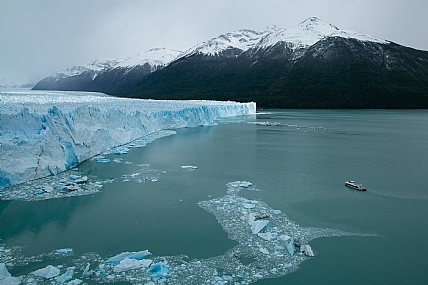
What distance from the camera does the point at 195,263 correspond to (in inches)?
149

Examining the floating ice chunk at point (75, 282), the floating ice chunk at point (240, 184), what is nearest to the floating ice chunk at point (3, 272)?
the floating ice chunk at point (75, 282)

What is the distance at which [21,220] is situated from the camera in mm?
5055

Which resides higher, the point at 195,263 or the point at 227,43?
the point at 227,43

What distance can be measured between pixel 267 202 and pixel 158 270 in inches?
108

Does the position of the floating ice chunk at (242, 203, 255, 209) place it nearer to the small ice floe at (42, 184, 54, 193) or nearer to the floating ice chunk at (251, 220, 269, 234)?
the floating ice chunk at (251, 220, 269, 234)

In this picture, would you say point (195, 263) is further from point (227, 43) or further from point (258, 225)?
point (227, 43)

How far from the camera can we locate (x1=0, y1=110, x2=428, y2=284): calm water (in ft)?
13.1

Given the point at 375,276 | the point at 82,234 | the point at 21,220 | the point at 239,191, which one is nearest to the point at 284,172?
the point at 239,191

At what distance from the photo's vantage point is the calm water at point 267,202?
3.98 metres

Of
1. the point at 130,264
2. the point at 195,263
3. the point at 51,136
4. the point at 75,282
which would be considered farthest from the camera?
the point at 51,136

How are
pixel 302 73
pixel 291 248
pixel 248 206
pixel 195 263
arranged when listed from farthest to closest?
pixel 302 73 < pixel 248 206 < pixel 291 248 < pixel 195 263

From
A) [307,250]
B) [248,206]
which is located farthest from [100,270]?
[248,206]

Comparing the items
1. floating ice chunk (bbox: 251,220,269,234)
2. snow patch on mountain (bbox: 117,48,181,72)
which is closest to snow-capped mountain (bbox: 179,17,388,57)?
snow patch on mountain (bbox: 117,48,181,72)

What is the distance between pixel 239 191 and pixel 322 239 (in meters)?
2.24
